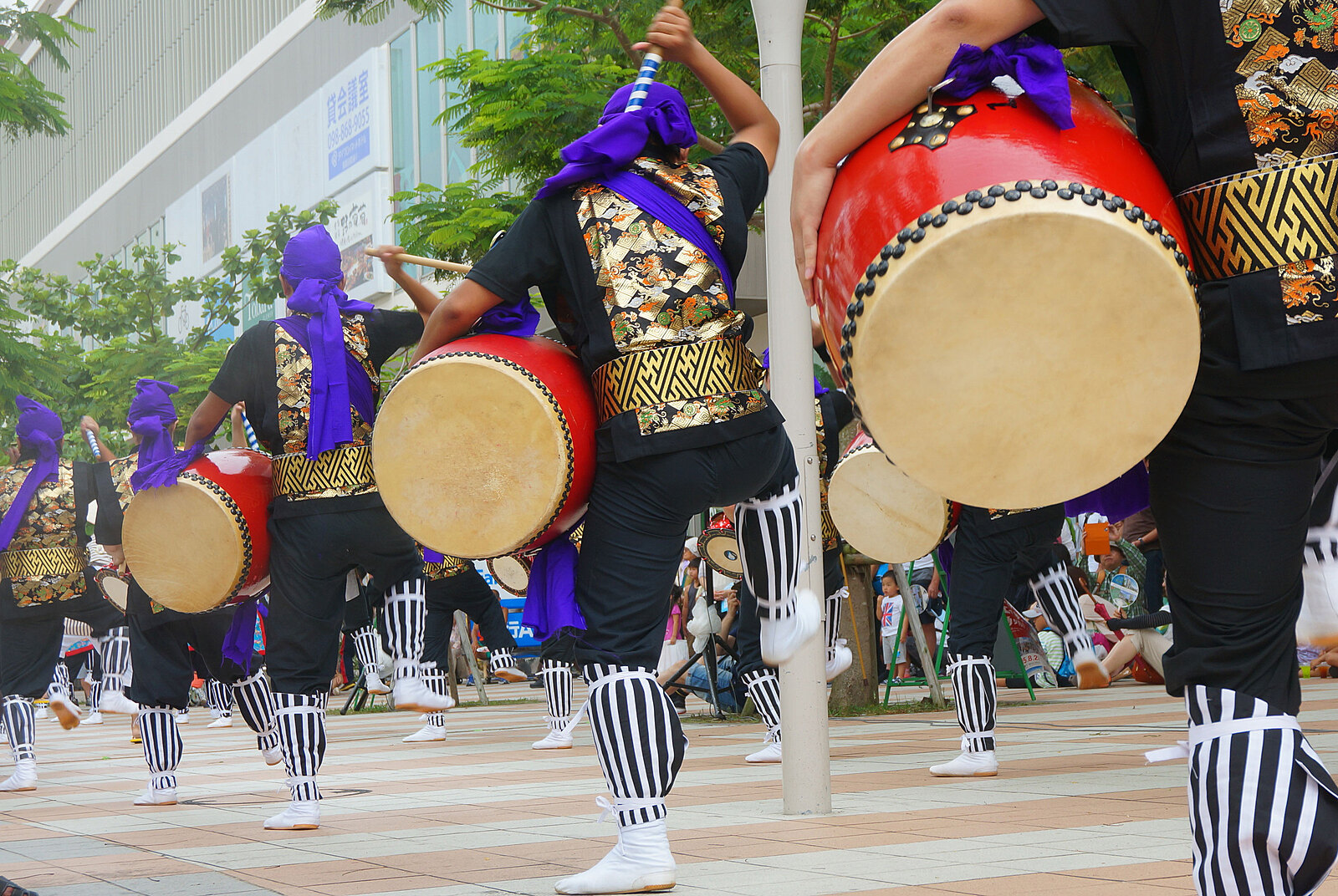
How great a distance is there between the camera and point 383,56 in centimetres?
3225

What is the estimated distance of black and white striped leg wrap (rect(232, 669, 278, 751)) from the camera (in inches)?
239

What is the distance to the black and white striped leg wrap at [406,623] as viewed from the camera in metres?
5.84

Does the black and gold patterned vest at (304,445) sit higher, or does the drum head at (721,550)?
the black and gold patterned vest at (304,445)

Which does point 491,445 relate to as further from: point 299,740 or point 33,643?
point 33,643

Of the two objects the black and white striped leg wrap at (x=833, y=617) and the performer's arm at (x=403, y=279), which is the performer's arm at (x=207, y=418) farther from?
the black and white striped leg wrap at (x=833, y=617)

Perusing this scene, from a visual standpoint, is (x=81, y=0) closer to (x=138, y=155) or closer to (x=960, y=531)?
(x=138, y=155)

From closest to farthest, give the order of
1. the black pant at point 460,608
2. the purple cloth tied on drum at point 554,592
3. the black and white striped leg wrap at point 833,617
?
the purple cloth tied on drum at point 554,592 < the black and white striped leg wrap at point 833,617 < the black pant at point 460,608

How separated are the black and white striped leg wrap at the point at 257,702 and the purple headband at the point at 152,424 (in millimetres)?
1049

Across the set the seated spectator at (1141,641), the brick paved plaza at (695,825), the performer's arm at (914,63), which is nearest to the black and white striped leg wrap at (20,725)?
the brick paved plaza at (695,825)

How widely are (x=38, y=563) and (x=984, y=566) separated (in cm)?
521

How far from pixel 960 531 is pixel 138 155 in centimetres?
5346

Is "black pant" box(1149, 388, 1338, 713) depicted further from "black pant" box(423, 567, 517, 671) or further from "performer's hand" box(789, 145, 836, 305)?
"black pant" box(423, 567, 517, 671)

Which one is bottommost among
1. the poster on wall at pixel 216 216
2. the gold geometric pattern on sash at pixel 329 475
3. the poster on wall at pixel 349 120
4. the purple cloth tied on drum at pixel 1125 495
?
the purple cloth tied on drum at pixel 1125 495

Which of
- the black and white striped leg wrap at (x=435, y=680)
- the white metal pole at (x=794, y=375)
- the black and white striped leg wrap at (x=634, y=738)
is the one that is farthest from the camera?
the black and white striped leg wrap at (x=435, y=680)
